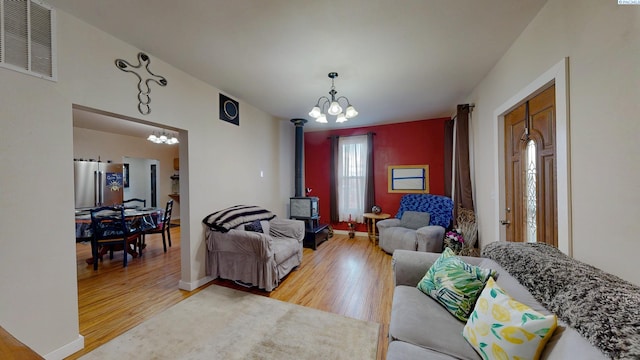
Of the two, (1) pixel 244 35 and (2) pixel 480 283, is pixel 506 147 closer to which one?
(2) pixel 480 283

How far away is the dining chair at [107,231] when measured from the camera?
10.3ft

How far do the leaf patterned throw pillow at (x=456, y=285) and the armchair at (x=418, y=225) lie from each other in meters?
1.83

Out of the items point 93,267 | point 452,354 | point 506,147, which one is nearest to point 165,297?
point 93,267

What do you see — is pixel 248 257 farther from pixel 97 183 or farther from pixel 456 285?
pixel 97 183

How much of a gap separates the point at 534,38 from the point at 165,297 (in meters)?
4.28

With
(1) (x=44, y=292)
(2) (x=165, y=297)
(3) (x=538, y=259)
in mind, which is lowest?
(2) (x=165, y=297)

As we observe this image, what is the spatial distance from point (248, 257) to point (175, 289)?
97 cm

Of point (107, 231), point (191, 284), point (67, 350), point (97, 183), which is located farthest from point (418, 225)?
point (97, 183)

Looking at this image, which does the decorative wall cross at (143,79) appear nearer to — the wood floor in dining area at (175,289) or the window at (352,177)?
the wood floor in dining area at (175,289)

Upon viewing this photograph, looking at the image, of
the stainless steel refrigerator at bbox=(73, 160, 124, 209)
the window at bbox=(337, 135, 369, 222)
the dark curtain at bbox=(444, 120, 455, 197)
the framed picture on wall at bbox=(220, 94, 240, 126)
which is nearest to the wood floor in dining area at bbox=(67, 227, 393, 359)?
the window at bbox=(337, 135, 369, 222)

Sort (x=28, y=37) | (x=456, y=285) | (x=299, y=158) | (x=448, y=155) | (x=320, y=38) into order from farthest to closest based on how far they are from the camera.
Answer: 1. (x=299, y=158)
2. (x=448, y=155)
3. (x=320, y=38)
4. (x=28, y=37)
5. (x=456, y=285)

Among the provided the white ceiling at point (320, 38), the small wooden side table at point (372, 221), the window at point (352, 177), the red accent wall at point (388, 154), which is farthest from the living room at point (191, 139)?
the window at point (352, 177)

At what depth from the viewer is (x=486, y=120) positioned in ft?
8.71

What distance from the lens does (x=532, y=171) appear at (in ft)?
6.02
